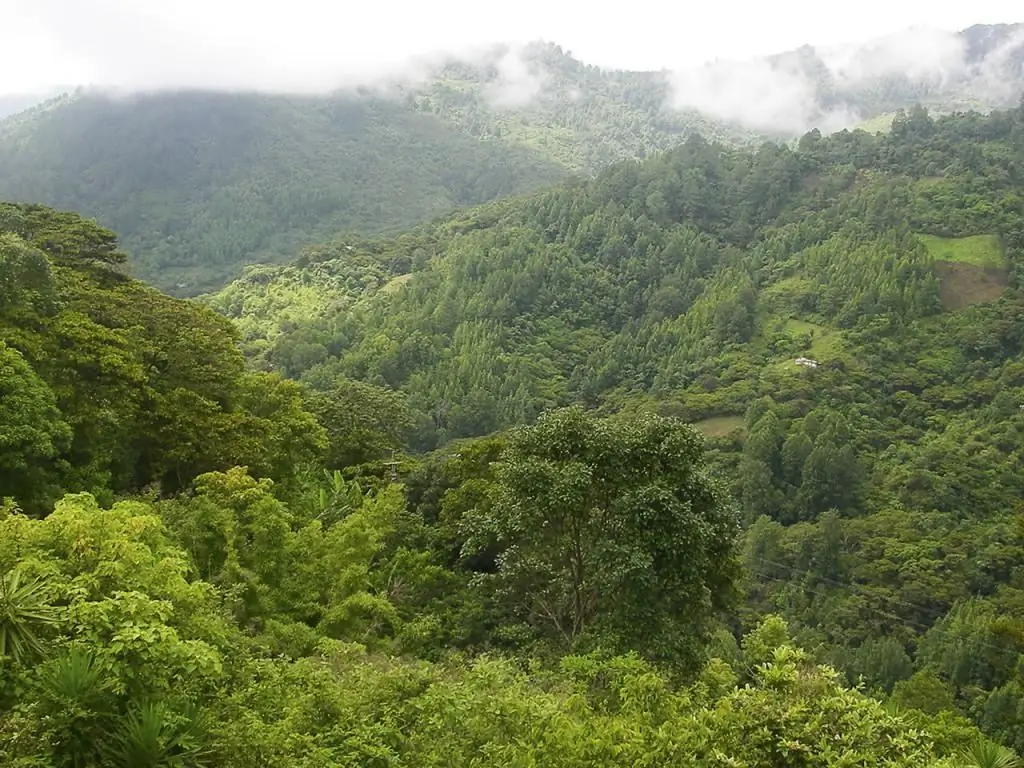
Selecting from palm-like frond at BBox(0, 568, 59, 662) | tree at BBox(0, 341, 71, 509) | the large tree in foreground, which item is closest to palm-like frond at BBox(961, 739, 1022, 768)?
the large tree in foreground

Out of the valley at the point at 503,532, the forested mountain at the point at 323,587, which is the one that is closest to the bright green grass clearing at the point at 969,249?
the valley at the point at 503,532

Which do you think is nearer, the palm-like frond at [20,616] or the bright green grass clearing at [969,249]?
the palm-like frond at [20,616]

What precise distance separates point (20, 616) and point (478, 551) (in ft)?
34.5

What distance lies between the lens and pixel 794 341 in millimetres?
87875

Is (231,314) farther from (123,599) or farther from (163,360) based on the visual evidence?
(123,599)

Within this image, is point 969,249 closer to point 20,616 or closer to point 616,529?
point 616,529

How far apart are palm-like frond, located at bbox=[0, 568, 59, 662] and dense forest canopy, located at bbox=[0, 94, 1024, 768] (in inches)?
2.0

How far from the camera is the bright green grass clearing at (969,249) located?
92375mm

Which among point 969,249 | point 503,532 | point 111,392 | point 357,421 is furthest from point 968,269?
point 111,392

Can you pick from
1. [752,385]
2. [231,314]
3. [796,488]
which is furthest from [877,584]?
[231,314]

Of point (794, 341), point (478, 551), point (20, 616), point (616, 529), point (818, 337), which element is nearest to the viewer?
point (20, 616)

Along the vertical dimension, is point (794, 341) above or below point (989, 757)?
below

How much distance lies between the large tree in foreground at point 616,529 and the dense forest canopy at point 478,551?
7 centimetres

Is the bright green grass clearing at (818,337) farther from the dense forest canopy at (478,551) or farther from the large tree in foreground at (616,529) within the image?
the large tree in foreground at (616,529)
